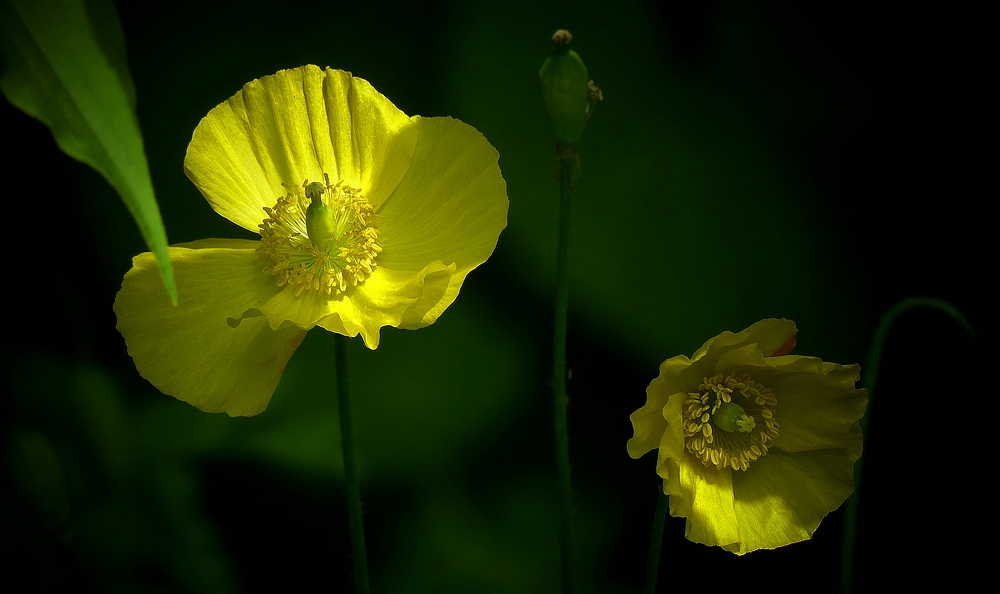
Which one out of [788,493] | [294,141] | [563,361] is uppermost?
[294,141]

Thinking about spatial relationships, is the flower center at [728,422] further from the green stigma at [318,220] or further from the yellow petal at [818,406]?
the green stigma at [318,220]

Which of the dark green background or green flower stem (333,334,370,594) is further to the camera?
the dark green background

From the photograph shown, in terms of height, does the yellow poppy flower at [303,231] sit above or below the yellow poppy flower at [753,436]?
above

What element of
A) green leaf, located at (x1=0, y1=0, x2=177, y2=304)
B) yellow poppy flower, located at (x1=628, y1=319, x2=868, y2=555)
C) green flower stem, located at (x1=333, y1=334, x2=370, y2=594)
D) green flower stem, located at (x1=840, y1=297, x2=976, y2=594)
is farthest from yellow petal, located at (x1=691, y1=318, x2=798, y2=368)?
green leaf, located at (x1=0, y1=0, x2=177, y2=304)

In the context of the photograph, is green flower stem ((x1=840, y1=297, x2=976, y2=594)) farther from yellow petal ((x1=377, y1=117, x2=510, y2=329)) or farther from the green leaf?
the green leaf

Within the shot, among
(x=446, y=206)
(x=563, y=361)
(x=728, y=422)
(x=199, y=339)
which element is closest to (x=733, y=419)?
(x=728, y=422)

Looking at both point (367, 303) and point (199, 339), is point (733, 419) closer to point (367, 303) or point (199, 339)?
point (367, 303)

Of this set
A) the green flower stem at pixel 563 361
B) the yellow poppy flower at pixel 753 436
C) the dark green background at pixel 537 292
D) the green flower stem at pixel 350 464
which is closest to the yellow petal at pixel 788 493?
the yellow poppy flower at pixel 753 436

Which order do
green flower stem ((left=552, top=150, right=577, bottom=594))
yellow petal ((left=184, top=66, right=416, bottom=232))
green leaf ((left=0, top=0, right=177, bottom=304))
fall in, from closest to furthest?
1. green leaf ((left=0, top=0, right=177, bottom=304))
2. green flower stem ((left=552, top=150, right=577, bottom=594))
3. yellow petal ((left=184, top=66, right=416, bottom=232))
